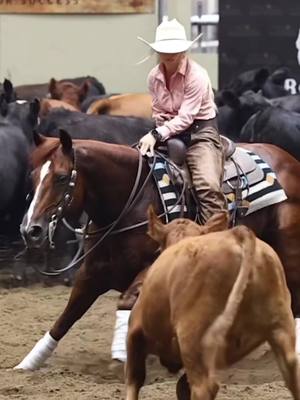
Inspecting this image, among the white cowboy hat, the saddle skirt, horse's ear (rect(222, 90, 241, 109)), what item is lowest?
horse's ear (rect(222, 90, 241, 109))

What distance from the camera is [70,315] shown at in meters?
6.68

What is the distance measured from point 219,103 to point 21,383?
5835 millimetres

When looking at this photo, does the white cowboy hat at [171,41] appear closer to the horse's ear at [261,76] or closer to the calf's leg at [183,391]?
the calf's leg at [183,391]

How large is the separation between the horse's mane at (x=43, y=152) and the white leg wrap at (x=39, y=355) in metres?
1.00

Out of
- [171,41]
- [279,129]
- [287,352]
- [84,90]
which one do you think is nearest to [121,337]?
[171,41]

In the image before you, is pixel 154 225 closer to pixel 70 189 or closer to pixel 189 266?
pixel 189 266

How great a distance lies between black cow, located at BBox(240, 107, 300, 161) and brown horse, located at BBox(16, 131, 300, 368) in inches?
150

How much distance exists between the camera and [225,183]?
698cm

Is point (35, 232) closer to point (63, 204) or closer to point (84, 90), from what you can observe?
point (63, 204)

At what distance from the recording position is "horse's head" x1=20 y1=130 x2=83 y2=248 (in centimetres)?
632

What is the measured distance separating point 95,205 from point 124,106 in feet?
18.7

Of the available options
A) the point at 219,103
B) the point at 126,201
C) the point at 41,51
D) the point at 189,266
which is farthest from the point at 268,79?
the point at 189,266

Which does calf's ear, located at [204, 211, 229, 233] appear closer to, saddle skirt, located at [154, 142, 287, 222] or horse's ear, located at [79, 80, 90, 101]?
saddle skirt, located at [154, 142, 287, 222]

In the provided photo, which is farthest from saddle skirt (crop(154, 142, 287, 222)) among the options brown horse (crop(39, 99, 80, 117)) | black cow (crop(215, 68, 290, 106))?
black cow (crop(215, 68, 290, 106))
